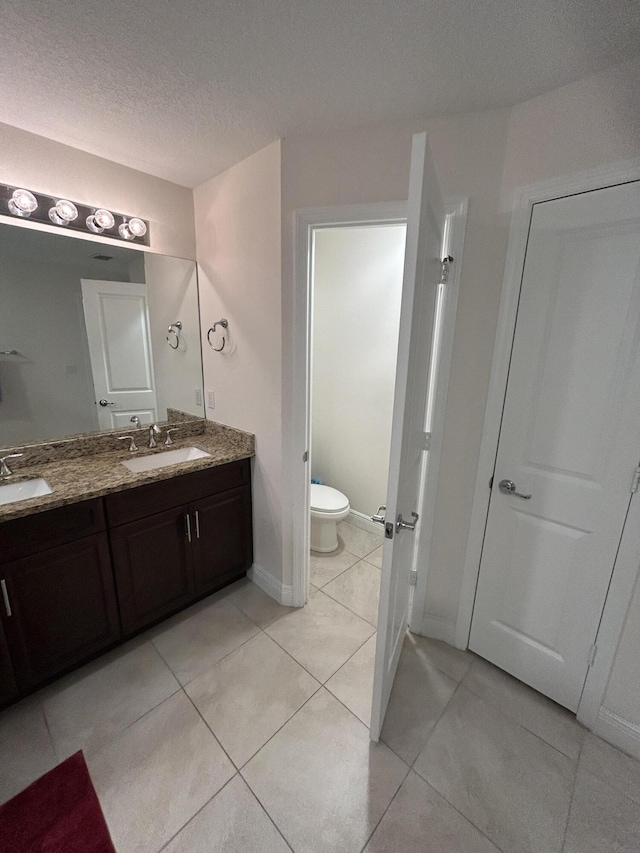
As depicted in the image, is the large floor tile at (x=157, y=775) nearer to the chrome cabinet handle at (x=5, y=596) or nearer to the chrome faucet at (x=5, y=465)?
the chrome cabinet handle at (x=5, y=596)

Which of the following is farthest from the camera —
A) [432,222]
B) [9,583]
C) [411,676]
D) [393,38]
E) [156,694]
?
[411,676]

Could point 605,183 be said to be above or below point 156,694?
above

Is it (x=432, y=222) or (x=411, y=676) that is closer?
(x=432, y=222)

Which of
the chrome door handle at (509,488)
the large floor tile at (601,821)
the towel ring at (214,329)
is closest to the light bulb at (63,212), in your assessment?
the towel ring at (214,329)

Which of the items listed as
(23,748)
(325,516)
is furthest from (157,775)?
(325,516)

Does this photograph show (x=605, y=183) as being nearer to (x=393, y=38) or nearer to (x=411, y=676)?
(x=393, y=38)

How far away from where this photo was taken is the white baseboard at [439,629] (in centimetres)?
176

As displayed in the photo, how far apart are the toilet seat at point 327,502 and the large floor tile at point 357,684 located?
0.88 metres

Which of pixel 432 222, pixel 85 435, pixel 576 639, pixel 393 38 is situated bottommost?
pixel 576 639

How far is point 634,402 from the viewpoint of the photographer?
45.5 inches

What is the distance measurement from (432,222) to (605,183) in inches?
23.2

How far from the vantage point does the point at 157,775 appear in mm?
1225

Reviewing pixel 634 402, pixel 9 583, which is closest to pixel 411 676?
pixel 634 402

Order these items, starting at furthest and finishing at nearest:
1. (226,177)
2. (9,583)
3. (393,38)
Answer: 1. (226,177)
2. (9,583)
3. (393,38)
